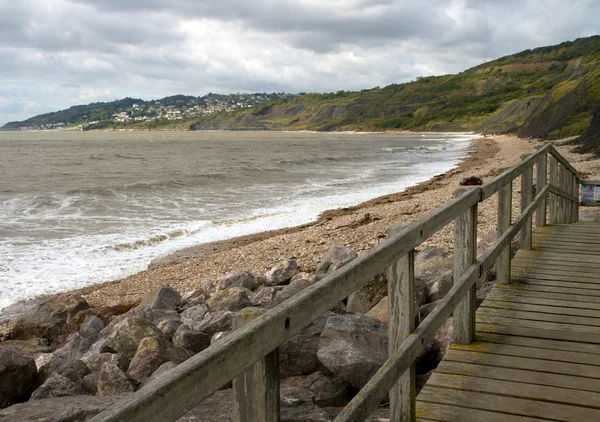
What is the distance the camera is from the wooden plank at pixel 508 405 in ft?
10.0

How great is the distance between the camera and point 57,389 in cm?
492

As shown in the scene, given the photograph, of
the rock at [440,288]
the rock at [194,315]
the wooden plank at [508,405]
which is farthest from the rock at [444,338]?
the rock at [194,315]

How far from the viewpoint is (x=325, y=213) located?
18844 millimetres

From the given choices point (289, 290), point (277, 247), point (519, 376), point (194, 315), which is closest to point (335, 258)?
point (289, 290)

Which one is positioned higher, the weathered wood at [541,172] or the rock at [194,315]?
the weathered wood at [541,172]

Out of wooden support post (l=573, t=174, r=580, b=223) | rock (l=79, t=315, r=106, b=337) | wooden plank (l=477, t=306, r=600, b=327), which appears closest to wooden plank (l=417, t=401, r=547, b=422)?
wooden plank (l=477, t=306, r=600, b=327)

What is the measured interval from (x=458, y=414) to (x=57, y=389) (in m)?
3.57

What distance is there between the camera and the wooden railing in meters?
1.34

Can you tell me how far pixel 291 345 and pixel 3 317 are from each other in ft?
23.8

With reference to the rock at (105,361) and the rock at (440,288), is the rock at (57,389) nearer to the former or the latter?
the rock at (105,361)

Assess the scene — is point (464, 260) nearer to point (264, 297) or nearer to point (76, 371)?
point (76, 371)

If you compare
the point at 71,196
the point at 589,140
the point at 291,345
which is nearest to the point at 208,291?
the point at 291,345

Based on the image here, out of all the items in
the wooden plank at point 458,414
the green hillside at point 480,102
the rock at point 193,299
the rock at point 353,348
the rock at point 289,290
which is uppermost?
the green hillside at point 480,102

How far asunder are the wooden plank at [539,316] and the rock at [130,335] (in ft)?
11.1
